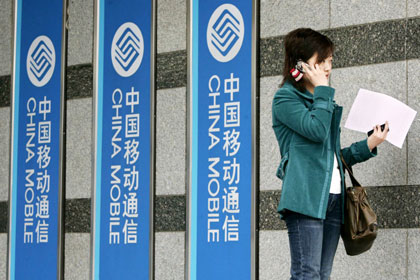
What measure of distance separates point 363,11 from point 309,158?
6.40 feet

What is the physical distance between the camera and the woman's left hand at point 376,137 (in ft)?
16.7

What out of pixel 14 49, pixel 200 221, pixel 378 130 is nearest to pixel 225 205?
pixel 200 221

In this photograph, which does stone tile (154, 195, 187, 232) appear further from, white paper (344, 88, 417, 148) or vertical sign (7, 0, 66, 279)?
white paper (344, 88, 417, 148)

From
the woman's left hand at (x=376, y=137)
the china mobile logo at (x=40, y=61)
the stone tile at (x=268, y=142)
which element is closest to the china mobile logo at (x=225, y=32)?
the stone tile at (x=268, y=142)

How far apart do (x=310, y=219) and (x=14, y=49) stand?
15.0ft

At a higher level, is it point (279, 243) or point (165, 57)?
point (165, 57)

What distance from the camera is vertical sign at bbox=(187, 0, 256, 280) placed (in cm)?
679

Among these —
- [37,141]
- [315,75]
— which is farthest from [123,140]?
[315,75]

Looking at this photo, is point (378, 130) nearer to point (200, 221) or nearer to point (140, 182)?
point (200, 221)

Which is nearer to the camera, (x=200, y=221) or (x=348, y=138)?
(x=348, y=138)

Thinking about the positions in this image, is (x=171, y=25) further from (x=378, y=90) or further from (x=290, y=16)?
(x=378, y=90)

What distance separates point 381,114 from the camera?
517 cm

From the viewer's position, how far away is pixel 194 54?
7164 millimetres

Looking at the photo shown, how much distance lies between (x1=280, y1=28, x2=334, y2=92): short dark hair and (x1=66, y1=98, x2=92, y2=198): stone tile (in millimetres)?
3179
